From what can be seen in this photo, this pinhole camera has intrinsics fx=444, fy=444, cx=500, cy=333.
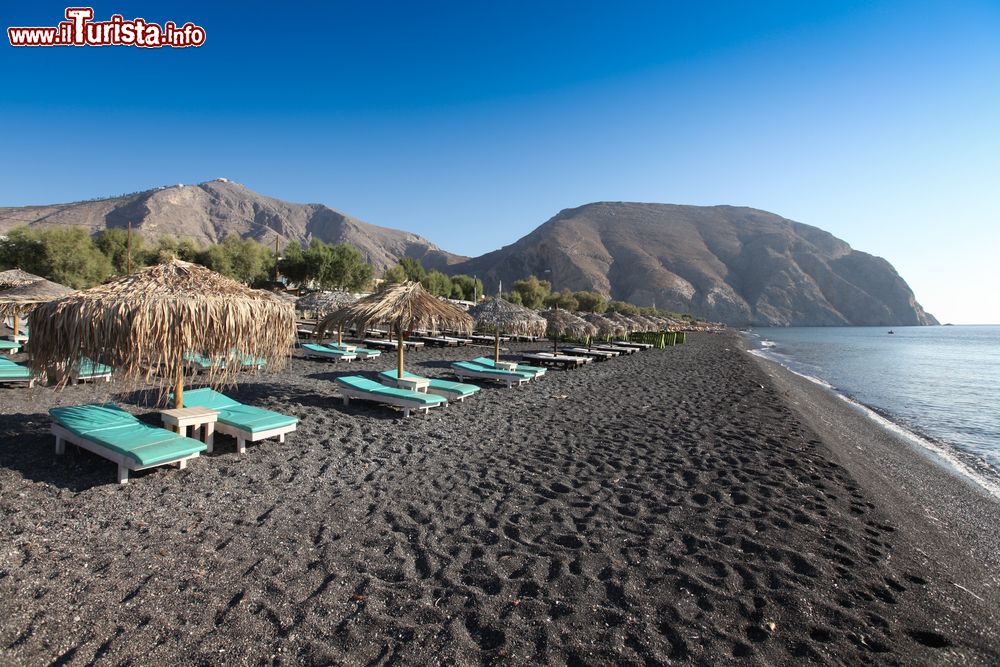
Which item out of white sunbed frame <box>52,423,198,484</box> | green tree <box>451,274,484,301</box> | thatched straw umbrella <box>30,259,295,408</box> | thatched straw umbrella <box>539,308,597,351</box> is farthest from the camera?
green tree <box>451,274,484,301</box>

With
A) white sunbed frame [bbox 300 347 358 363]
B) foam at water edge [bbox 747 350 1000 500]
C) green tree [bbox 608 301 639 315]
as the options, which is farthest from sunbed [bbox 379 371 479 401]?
green tree [bbox 608 301 639 315]

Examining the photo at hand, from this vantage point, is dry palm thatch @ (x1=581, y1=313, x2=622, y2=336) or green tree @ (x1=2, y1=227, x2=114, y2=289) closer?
dry palm thatch @ (x1=581, y1=313, x2=622, y2=336)

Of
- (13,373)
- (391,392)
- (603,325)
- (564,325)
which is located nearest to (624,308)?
(603,325)

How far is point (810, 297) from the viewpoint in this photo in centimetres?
12312

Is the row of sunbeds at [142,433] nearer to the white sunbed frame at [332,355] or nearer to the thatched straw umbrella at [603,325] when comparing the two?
the white sunbed frame at [332,355]

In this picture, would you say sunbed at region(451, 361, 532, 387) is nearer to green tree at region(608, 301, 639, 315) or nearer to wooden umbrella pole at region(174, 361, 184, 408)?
wooden umbrella pole at region(174, 361, 184, 408)

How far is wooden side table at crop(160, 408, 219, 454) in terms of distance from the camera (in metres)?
5.12

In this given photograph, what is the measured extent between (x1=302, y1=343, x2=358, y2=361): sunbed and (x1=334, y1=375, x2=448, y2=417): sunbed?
6.06m

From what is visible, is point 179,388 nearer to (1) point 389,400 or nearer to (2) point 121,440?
(2) point 121,440

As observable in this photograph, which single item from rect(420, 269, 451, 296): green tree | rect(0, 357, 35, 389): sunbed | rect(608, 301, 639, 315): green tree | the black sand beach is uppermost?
rect(420, 269, 451, 296): green tree

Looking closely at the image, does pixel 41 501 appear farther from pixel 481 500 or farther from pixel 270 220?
pixel 270 220

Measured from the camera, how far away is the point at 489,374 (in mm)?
11688

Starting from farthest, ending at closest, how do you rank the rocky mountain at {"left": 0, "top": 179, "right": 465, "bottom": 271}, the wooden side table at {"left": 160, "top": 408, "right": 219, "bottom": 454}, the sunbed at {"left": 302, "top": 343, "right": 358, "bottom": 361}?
the rocky mountain at {"left": 0, "top": 179, "right": 465, "bottom": 271}, the sunbed at {"left": 302, "top": 343, "right": 358, "bottom": 361}, the wooden side table at {"left": 160, "top": 408, "right": 219, "bottom": 454}

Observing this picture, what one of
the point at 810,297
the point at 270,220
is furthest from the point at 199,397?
the point at 270,220
